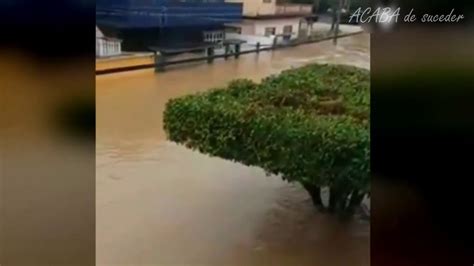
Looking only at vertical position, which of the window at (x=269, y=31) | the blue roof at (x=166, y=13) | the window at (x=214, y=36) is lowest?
the window at (x=214, y=36)

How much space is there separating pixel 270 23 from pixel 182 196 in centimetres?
39

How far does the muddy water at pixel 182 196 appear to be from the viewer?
1.07m

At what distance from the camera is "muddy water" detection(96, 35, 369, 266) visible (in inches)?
42.2

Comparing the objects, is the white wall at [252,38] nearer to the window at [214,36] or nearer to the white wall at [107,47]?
the window at [214,36]

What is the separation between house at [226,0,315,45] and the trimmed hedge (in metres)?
0.08

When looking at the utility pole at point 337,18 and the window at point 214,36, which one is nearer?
the utility pole at point 337,18

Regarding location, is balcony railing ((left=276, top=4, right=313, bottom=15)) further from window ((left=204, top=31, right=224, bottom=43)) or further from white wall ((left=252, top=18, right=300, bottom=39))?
window ((left=204, top=31, right=224, bottom=43))

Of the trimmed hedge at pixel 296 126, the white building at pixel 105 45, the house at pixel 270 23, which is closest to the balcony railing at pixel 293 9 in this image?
the house at pixel 270 23

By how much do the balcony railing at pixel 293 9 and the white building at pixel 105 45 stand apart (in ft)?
1.05

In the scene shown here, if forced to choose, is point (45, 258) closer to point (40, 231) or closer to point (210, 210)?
point (40, 231)

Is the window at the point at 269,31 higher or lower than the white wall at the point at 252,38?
higher

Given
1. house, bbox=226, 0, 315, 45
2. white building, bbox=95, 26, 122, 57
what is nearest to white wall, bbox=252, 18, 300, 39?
house, bbox=226, 0, 315, 45

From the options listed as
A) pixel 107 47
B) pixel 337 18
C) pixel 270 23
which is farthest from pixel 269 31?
pixel 107 47

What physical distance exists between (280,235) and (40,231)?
1.56ft
